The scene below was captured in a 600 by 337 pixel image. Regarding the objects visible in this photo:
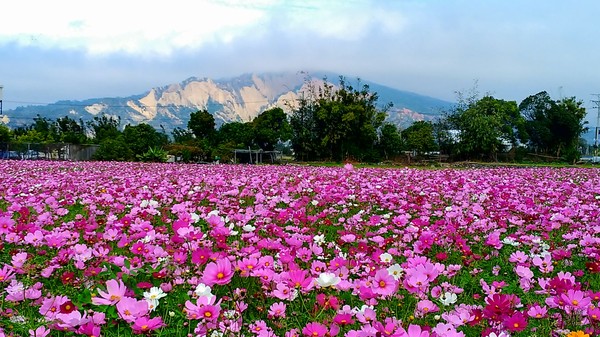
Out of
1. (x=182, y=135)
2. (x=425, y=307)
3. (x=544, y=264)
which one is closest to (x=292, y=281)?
(x=425, y=307)

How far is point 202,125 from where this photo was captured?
29.1 m

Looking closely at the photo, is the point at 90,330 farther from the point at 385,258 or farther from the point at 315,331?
the point at 385,258

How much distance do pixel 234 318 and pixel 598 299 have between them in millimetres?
1189

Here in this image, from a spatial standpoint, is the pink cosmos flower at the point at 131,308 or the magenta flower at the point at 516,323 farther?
the pink cosmos flower at the point at 131,308

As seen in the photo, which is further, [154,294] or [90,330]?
[154,294]

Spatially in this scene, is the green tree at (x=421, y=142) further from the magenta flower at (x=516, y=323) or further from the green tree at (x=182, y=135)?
the magenta flower at (x=516, y=323)

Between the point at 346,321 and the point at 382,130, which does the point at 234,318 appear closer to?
the point at 346,321

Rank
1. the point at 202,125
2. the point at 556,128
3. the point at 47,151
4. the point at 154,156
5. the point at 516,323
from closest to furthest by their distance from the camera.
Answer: the point at 516,323
the point at 154,156
the point at 47,151
the point at 202,125
the point at 556,128

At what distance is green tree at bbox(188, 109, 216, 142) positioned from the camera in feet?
95.2

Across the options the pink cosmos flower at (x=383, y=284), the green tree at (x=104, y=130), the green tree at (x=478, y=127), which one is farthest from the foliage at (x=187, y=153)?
the pink cosmos flower at (x=383, y=284)

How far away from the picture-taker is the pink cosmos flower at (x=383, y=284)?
5.70 ft

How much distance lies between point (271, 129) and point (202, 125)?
390cm

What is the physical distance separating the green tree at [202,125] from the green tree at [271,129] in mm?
2411

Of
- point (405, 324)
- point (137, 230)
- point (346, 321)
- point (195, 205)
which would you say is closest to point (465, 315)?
point (405, 324)
